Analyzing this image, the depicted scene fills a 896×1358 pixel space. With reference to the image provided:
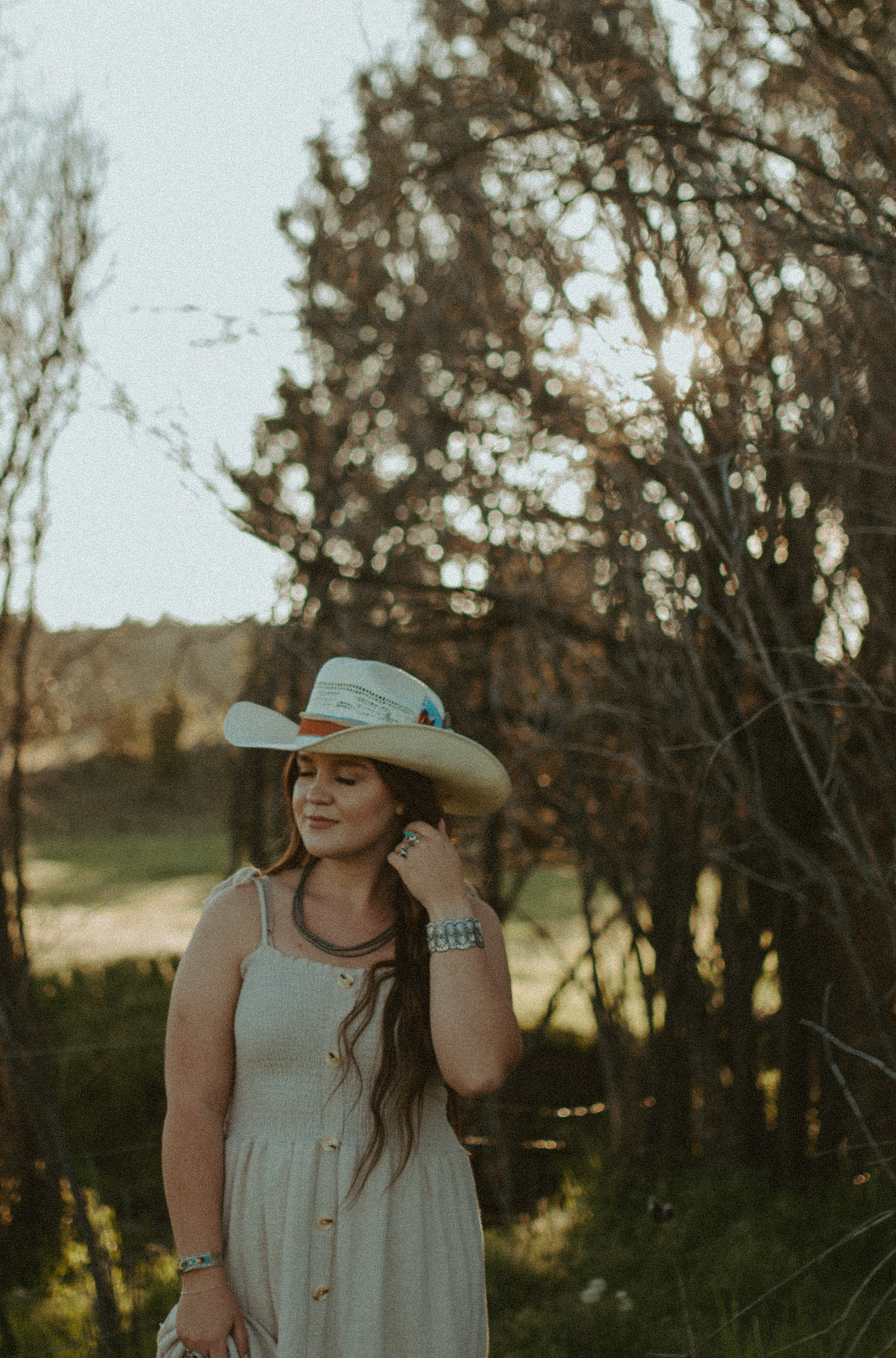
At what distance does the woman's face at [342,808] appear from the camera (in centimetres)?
198

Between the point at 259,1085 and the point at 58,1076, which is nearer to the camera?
the point at 259,1085

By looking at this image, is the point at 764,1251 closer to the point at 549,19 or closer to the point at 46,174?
the point at 549,19

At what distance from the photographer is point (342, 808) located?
2.00 m

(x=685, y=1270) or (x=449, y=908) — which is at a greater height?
(x=449, y=908)

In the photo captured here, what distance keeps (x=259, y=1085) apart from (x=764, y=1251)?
2198 millimetres

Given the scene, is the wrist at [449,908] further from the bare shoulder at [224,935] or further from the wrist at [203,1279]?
the wrist at [203,1279]

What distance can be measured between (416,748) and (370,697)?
14 centimetres

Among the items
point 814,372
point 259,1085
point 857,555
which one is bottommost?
point 259,1085

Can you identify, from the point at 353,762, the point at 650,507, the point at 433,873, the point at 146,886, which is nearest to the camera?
the point at 433,873

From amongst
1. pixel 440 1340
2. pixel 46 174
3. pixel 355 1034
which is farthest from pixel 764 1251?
pixel 46 174

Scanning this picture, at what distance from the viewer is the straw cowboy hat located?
→ 1.96 meters

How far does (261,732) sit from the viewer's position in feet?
7.34

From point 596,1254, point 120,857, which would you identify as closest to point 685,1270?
point 596,1254

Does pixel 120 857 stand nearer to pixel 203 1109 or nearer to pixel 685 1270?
pixel 685 1270
